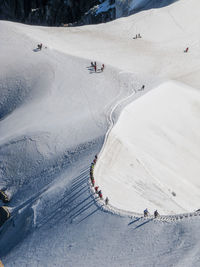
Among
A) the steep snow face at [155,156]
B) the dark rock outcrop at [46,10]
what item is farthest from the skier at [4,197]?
the dark rock outcrop at [46,10]

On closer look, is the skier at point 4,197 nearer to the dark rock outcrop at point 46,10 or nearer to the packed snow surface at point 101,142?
the packed snow surface at point 101,142

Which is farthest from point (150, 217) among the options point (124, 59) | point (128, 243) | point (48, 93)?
point (124, 59)

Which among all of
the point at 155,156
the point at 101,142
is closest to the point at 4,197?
the point at 101,142

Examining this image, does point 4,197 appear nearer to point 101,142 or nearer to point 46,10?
point 101,142

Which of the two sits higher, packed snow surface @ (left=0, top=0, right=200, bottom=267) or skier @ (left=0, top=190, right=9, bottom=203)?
packed snow surface @ (left=0, top=0, right=200, bottom=267)

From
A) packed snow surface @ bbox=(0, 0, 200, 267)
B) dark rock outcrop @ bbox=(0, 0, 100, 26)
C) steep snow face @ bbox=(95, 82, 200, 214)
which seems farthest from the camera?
dark rock outcrop @ bbox=(0, 0, 100, 26)

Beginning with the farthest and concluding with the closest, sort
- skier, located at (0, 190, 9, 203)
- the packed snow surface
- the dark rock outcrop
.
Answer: the dark rock outcrop
skier, located at (0, 190, 9, 203)
the packed snow surface

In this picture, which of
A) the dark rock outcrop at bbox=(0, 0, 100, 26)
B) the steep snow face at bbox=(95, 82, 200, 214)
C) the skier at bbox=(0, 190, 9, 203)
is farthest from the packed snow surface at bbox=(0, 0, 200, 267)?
the dark rock outcrop at bbox=(0, 0, 100, 26)

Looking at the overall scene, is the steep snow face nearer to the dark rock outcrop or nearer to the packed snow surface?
the packed snow surface
